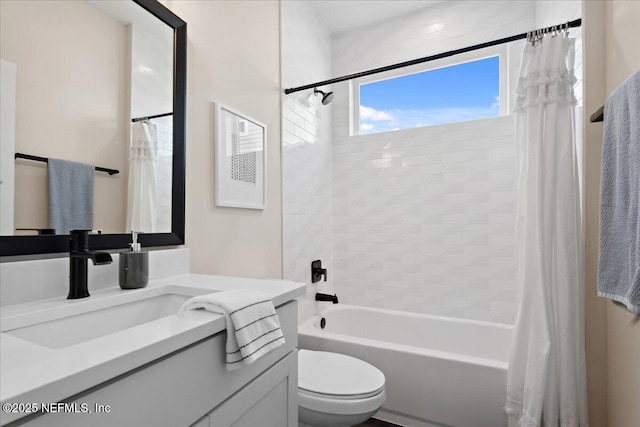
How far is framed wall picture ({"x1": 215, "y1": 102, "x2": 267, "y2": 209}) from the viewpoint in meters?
1.61

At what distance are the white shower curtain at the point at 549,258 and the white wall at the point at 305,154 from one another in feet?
4.36

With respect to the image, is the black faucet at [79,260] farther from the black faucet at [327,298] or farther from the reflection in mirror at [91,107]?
the black faucet at [327,298]

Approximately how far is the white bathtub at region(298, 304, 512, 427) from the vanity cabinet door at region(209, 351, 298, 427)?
851 millimetres

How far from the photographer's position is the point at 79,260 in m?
0.92

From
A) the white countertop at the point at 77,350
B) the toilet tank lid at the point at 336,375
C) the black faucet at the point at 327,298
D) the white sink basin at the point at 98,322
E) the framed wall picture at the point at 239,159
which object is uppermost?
the framed wall picture at the point at 239,159

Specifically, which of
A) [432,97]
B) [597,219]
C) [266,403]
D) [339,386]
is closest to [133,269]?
[266,403]

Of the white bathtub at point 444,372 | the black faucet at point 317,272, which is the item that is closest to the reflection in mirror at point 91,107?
the white bathtub at point 444,372

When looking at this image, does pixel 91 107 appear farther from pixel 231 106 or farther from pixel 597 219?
pixel 597 219

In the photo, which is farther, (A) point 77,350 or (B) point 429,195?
(B) point 429,195

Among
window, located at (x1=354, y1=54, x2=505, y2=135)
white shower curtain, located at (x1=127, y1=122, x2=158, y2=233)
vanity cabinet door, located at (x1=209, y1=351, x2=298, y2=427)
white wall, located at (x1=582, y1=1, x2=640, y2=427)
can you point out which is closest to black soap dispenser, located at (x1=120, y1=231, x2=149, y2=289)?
white shower curtain, located at (x1=127, y1=122, x2=158, y2=233)

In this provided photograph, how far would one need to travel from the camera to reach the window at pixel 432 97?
2.55 meters

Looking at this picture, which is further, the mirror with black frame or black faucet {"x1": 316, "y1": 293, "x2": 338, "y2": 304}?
black faucet {"x1": 316, "y1": 293, "x2": 338, "y2": 304}

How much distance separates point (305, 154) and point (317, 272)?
2.98 feet

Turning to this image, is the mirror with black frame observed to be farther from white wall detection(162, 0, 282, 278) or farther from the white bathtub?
the white bathtub
